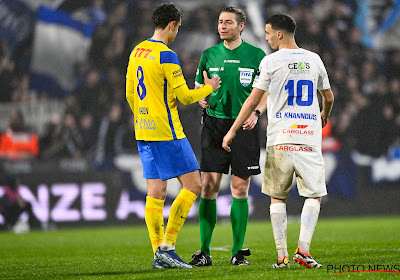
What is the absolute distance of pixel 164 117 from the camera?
5.37 m

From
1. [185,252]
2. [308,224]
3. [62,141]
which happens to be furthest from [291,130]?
[62,141]

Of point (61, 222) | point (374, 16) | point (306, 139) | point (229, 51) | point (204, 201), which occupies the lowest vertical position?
point (61, 222)

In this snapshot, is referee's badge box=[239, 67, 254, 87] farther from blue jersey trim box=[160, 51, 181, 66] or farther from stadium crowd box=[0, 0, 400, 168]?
stadium crowd box=[0, 0, 400, 168]

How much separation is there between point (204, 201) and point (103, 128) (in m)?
7.82

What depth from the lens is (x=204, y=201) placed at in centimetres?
593

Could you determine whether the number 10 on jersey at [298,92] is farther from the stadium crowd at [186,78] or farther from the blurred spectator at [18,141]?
the blurred spectator at [18,141]

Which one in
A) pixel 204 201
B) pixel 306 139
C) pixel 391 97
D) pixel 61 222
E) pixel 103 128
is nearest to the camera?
pixel 306 139

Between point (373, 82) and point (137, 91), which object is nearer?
point (137, 91)

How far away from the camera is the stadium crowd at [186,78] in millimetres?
13375

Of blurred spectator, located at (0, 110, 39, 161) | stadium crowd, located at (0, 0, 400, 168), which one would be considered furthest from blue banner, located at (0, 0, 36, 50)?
blurred spectator, located at (0, 110, 39, 161)

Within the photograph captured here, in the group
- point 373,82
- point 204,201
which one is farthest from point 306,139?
point 373,82

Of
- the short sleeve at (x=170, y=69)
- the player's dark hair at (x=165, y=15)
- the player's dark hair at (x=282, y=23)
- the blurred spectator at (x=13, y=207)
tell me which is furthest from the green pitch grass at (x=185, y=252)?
the player's dark hair at (x=165, y=15)

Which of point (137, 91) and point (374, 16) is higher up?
point (374, 16)

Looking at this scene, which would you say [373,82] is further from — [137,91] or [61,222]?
[137,91]
